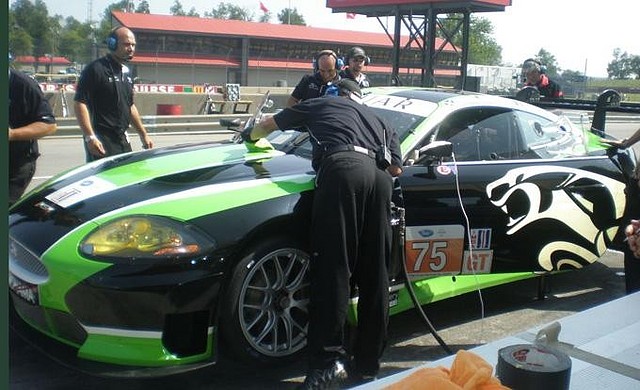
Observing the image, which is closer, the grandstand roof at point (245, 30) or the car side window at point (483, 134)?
the car side window at point (483, 134)

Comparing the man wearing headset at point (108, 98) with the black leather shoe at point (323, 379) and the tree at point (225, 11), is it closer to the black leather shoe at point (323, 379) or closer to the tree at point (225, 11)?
the tree at point (225, 11)

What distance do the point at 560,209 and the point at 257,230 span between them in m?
2.31

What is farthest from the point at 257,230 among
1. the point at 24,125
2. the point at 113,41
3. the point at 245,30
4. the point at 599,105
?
the point at 245,30

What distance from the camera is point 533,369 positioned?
1740mm

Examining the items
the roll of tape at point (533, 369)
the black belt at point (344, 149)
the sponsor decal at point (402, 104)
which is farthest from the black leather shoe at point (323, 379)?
the sponsor decal at point (402, 104)

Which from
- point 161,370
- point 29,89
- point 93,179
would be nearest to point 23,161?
point 29,89

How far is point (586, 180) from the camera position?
4699mm

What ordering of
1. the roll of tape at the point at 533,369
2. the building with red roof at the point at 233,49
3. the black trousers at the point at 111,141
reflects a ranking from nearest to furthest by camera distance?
1. the roll of tape at the point at 533,369
2. the black trousers at the point at 111,141
3. the building with red roof at the point at 233,49

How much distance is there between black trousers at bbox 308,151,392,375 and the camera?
3205 millimetres

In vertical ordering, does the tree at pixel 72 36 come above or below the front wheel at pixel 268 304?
above

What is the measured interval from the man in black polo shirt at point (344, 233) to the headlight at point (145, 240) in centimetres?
57

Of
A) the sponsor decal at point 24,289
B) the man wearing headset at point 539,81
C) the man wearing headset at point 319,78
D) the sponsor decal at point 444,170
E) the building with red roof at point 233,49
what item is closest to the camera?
the sponsor decal at point 24,289

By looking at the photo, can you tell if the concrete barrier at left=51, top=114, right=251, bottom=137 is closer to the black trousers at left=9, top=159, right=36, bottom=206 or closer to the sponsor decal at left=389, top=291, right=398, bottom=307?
the black trousers at left=9, top=159, right=36, bottom=206

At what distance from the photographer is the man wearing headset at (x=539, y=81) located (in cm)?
722
